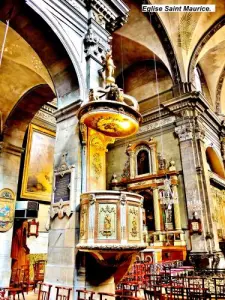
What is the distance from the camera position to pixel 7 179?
8.27 metres

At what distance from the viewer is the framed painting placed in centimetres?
938

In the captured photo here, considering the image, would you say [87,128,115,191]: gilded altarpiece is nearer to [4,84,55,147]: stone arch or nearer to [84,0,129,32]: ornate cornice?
[84,0,129,32]: ornate cornice

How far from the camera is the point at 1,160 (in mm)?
8383

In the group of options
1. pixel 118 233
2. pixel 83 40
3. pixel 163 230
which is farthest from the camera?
pixel 163 230

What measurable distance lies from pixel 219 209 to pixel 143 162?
416cm

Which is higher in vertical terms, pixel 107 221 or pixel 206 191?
pixel 206 191

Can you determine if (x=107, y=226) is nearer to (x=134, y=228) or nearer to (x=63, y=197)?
(x=134, y=228)

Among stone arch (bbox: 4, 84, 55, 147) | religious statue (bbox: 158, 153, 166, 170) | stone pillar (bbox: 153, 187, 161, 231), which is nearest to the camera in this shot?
stone arch (bbox: 4, 84, 55, 147)

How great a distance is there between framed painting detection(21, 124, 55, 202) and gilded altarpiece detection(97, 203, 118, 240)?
592cm

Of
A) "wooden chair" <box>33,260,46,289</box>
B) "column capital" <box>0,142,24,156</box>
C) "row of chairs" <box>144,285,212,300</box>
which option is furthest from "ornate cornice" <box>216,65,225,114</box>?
"row of chairs" <box>144,285,212,300</box>

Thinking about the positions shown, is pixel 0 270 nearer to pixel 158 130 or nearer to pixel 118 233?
pixel 118 233

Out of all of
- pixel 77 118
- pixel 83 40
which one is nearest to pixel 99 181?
pixel 77 118

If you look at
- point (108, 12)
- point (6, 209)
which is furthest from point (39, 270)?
point (108, 12)

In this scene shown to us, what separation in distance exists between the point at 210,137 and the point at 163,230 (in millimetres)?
5306
